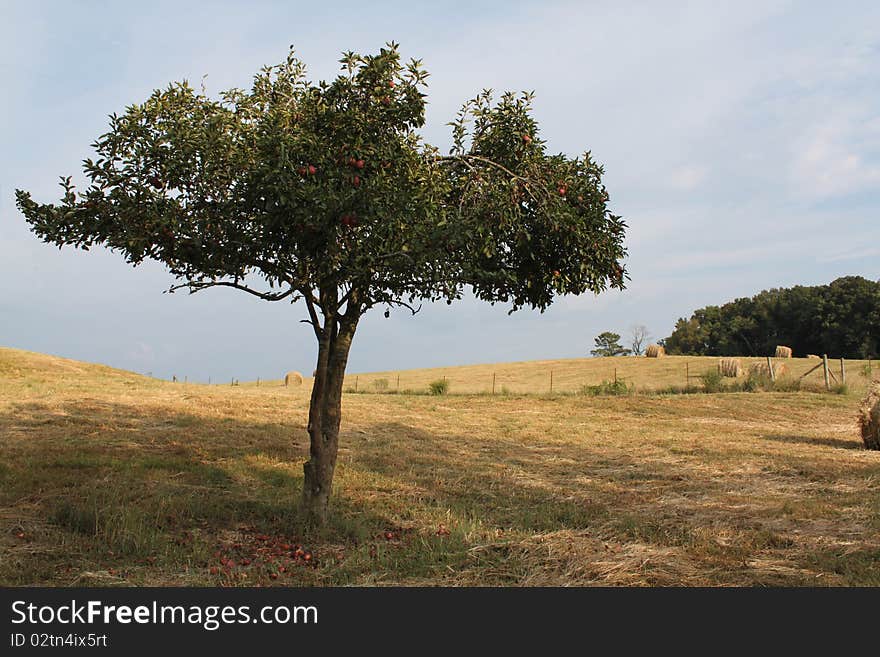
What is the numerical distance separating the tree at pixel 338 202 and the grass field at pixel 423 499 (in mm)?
3333

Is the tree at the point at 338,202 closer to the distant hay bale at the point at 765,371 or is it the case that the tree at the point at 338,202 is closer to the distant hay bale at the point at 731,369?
the distant hay bale at the point at 765,371

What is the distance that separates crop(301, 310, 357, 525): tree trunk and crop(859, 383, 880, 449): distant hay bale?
18618mm

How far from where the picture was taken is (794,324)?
89062 millimetres

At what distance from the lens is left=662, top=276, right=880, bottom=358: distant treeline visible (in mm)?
79250

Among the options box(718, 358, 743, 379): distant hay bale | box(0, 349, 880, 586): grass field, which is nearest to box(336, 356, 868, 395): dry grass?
box(718, 358, 743, 379): distant hay bale

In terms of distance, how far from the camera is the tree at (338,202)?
32.7 ft

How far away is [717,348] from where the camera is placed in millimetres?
95438

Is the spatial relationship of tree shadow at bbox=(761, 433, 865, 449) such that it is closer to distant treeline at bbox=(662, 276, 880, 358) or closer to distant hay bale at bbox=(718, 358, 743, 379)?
distant hay bale at bbox=(718, 358, 743, 379)

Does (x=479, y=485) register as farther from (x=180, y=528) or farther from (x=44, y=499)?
(x=44, y=499)

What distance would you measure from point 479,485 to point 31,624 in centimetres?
1052

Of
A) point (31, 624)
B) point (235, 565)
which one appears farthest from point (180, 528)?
point (31, 624)

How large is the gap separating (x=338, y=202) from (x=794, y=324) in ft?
304

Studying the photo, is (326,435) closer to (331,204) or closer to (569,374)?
(331,204)

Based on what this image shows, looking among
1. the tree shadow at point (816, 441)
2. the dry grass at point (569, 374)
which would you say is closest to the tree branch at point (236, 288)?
the tree shadow at point (816, 441)
